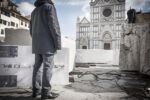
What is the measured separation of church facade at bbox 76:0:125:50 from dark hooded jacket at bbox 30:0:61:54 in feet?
105

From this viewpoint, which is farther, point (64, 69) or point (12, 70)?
point (64, 69)

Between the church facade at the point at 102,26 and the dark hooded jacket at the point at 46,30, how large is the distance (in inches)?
1257

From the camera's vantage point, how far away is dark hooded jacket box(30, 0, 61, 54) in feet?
6.15

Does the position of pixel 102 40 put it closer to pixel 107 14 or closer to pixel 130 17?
pixel 107 14

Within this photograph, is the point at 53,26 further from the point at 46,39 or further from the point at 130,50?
the point at 130,50

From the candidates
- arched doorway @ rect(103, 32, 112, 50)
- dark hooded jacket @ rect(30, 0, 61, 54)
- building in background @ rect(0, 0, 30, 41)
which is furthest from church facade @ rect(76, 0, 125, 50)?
dark hooded jacket @ rect(30, 0, 61, 54)

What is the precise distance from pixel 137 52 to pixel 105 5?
1333 inches

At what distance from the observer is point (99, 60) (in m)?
8.58

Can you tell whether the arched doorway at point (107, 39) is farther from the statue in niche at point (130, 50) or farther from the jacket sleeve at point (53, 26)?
the jacket sleeve at point (53, 26)

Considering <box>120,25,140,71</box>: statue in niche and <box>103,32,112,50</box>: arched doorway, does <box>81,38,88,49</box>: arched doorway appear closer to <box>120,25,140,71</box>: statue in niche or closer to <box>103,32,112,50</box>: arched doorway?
<box>103,32,112,50</box>: arched doorway

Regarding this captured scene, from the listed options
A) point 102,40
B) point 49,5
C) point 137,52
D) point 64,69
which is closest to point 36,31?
point 49,5

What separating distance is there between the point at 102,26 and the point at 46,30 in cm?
3406

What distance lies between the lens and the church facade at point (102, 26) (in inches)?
1282

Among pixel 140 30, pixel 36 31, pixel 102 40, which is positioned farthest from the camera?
pixel 102 40
